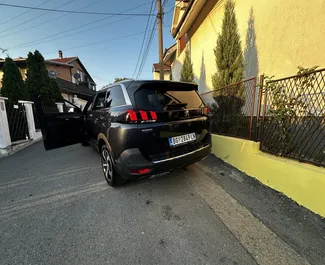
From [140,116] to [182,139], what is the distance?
731mm

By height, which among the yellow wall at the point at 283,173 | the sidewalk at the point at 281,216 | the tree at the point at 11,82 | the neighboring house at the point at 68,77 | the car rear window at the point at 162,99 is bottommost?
the sidewalk at the point at 281,216

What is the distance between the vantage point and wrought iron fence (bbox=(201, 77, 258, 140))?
3567 mm

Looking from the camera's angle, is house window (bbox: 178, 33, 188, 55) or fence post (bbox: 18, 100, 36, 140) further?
house window (bbox: 178, 33, 188, 55)

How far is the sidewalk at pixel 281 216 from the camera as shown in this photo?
5.46 ft

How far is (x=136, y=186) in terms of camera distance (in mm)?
2994

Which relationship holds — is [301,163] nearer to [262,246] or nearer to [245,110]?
[262,246]

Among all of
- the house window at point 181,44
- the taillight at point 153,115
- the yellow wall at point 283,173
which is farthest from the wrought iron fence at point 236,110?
the house window at point 181,44

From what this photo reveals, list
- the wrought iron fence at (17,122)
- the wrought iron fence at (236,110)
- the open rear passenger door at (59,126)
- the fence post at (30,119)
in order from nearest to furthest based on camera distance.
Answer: the wrought iron fence at (236,110), the open rear passenger door at (59,126), the wrought iron fence at (17,122), the fence post at (30,119)

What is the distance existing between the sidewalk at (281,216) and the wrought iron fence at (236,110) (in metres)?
1.04

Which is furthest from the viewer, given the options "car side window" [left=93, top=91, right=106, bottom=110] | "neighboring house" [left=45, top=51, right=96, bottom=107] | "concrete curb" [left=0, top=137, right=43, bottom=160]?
"neighboring house" [left=45, top=51, right=96, bottom=107]

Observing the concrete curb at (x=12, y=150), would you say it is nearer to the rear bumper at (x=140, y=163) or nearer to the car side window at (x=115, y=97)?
the car side window at (x=115, y=97)

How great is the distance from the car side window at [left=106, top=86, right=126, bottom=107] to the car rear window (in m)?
0.30

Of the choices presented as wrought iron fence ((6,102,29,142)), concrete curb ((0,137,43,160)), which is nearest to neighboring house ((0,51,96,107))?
wrought iron fence ((6,102,29,142))

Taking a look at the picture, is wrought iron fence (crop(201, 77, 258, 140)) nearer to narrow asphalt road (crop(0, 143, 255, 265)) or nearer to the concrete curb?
narrow asphalt road (crop(0, 143, 255, 265))
